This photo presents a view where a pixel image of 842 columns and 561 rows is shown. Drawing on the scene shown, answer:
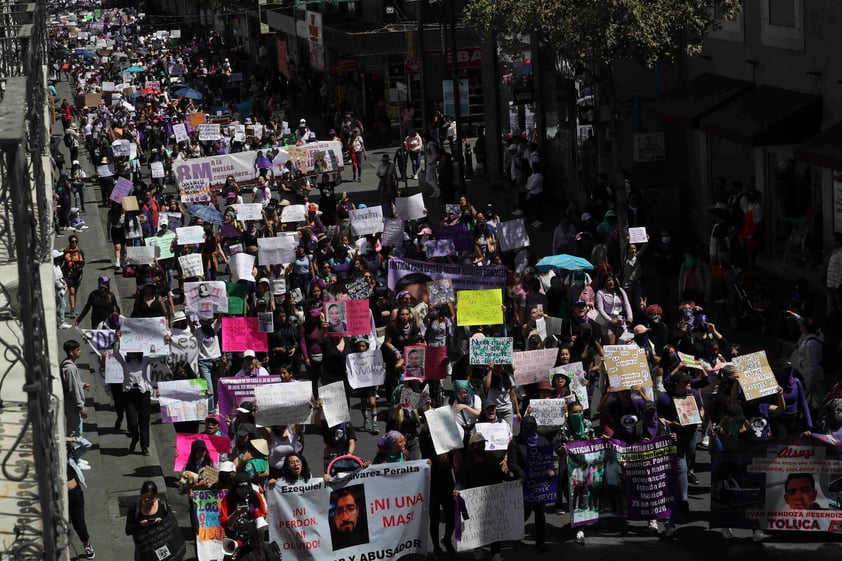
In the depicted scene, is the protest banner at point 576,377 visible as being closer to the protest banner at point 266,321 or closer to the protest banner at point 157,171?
the protest banner at point 266,321

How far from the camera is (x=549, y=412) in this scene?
13.1 meters

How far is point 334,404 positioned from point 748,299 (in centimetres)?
796

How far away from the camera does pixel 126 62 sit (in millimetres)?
72875

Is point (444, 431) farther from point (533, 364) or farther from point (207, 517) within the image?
point (533, 364)

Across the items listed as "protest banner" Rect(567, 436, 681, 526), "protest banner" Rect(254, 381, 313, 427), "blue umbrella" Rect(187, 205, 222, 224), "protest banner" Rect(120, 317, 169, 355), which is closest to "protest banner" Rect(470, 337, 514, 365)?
"protest banner" Rect(254, 381, 313, 427)

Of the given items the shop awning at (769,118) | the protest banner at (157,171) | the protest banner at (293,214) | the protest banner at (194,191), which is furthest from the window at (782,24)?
the protest banner at (157,171)

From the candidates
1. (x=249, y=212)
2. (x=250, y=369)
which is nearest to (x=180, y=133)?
(x=249, y=212)

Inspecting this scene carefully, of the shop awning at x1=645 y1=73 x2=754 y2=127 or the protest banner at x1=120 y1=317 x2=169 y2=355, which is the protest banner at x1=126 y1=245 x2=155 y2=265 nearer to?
the protest banner at x1=120 y1=317 x2=169 y2=355

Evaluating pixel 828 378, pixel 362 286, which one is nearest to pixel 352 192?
pixel 362 286

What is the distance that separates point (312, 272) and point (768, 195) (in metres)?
7.56

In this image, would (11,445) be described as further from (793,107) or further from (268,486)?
(793,107)

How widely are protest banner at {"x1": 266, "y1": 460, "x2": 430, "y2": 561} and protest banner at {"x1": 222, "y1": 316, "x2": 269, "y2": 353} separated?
497 centimetres

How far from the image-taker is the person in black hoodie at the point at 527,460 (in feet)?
40.8

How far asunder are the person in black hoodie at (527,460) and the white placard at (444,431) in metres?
0.51
